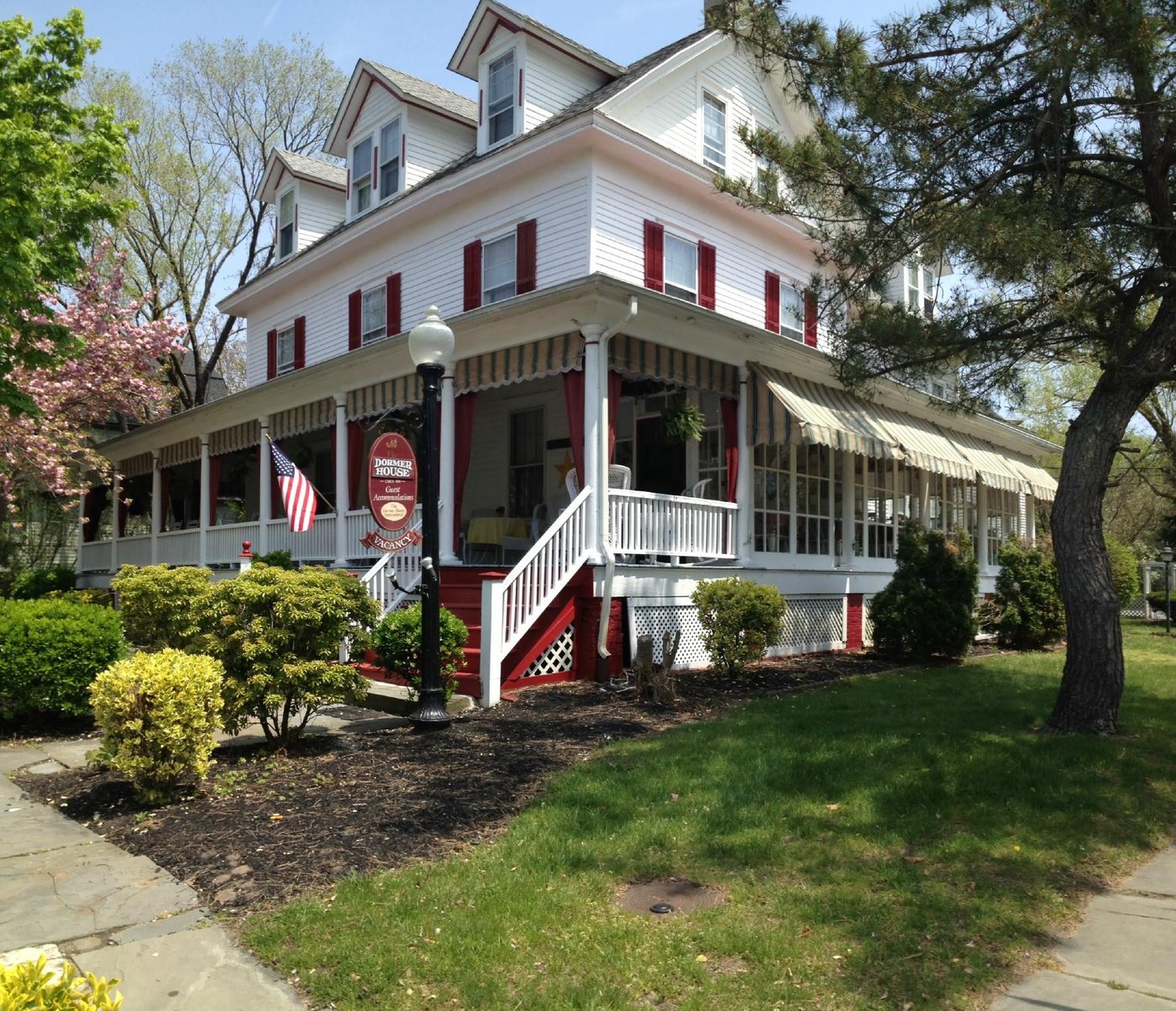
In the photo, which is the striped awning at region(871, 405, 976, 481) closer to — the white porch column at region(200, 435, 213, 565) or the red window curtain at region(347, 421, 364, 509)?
the red window curtain at region(347, 421, 364, 509)

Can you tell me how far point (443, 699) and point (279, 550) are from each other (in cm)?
928

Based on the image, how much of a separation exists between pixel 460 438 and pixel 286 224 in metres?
11.7

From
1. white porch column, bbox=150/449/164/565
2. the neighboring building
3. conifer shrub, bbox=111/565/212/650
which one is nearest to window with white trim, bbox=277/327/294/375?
the neighboring building

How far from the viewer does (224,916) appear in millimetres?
4305

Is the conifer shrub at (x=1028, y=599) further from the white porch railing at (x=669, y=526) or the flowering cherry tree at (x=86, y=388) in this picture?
the flowering cherry tree at (x=86, y=388)

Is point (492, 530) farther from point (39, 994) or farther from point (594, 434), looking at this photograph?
point (39, 994)

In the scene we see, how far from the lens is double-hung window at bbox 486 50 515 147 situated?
51.0ft

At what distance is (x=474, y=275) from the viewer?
15.5 meters

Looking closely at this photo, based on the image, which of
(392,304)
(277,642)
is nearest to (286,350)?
(392,304)

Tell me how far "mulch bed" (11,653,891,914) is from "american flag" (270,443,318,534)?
18.7ft

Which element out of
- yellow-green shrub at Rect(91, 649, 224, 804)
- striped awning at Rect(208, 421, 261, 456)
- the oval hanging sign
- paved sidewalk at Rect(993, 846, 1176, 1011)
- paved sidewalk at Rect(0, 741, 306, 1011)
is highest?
striped awning at Rect(208, 421, 261, 456)

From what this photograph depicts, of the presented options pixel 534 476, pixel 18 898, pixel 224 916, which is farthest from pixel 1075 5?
pixel 534 476

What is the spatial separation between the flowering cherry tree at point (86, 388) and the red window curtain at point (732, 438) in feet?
36.6

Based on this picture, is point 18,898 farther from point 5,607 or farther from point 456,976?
point 5,607
